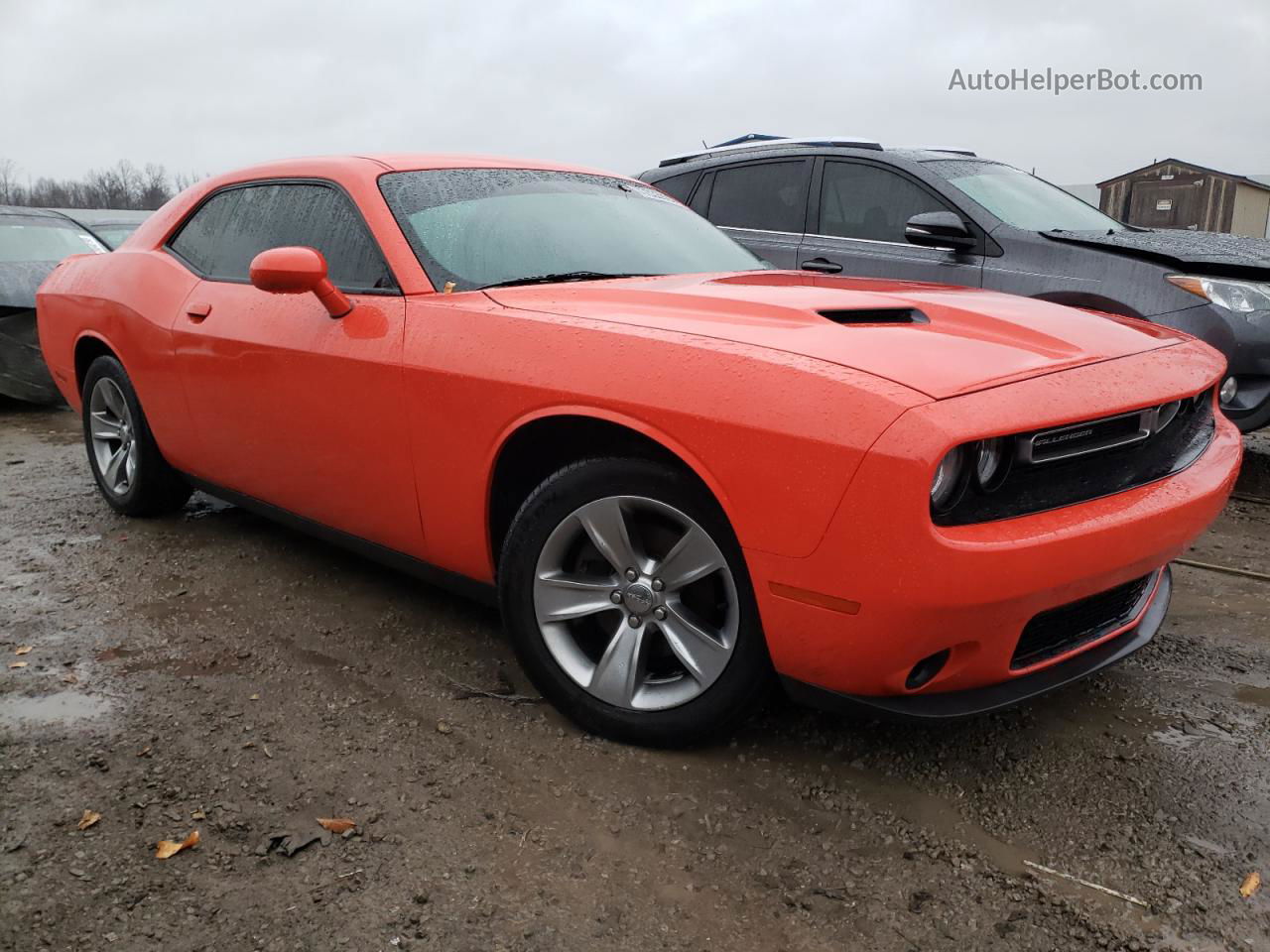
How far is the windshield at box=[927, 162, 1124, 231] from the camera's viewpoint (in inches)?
199

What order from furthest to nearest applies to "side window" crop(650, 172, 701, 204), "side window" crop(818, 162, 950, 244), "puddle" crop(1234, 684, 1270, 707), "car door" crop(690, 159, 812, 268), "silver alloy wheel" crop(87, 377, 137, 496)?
"side window" crop(650, 172, 701, 204) < "car door" crop(690, 159, 812, 268) < "side window" crop(818, 162, 950, 244) < "silver alloy wheel" crop(87, 377, 137, 496) < "puddle" crop(1234, 684, 1270, 707)

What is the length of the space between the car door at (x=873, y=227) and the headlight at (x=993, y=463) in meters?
3.10

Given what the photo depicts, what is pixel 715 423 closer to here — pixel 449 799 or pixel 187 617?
pixel 449 799

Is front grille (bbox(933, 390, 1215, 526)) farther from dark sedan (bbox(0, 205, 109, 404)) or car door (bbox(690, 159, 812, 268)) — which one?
dark sedan (bbox(0, 205, 109, 404))

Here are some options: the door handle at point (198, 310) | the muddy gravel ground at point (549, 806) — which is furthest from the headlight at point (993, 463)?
the door handle at point (198, 310)

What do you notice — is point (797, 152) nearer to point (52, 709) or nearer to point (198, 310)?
point (198, 310)

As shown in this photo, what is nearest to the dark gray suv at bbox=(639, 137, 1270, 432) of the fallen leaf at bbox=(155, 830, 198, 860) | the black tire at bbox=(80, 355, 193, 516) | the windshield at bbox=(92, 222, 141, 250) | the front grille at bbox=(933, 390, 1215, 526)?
the front grille at bbox=(933, 390, 1215, 526)

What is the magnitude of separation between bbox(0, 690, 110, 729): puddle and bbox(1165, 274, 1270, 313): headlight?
14.6 ft

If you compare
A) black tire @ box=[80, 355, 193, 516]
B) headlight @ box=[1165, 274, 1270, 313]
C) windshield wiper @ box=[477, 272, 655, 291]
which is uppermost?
windshield wiper @ box=[477, 272, 655, 291]

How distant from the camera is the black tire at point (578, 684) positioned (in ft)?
7.22

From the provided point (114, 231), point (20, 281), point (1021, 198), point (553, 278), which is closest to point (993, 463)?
point (553, 278)

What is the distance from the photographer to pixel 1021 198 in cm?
528

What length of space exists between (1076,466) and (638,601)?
1.00m

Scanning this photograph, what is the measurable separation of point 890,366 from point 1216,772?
130cm
